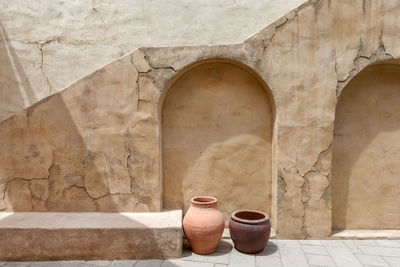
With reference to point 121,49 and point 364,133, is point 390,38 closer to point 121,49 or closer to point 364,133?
point 364,133

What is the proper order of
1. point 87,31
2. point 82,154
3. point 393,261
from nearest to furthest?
point 393,261 → point 82,154 → point 87,31

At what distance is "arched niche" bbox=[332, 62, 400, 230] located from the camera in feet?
12.7

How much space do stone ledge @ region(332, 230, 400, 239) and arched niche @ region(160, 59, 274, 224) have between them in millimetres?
955

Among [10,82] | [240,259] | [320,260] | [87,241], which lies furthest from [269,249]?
[10,82]

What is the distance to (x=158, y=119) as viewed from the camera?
3.71m

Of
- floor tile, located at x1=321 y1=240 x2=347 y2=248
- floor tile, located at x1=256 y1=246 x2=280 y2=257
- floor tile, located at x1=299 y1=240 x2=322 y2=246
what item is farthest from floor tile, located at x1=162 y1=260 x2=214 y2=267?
floor tile, located at x1=321 y1=240 x2=347 y2=248

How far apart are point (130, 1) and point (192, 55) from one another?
2.58 meters

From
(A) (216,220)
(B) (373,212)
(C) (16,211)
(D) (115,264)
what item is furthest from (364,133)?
(C) (16,211)

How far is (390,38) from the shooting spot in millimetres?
3570

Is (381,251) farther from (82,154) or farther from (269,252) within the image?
(82,154)

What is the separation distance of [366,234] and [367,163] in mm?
926

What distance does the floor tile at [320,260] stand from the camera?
3.04m

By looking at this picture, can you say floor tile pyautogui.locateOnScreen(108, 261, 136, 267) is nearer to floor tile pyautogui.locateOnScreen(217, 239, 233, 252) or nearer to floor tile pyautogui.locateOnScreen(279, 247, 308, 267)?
floor tile pyautogui.locateOnScreen(217, 239, 233, 252)

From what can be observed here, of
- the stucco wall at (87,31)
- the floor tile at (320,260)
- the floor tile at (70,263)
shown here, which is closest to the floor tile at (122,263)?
the floor tile at (70,263)
